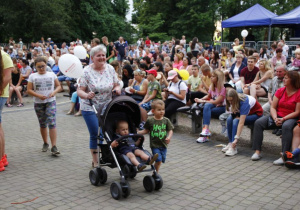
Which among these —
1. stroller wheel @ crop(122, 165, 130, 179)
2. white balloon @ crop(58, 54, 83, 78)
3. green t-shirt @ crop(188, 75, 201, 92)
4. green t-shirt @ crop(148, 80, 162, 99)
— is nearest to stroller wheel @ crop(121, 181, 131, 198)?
stroller wheel @ crop(122, 165, 130, 179)

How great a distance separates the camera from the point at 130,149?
5.30 meters

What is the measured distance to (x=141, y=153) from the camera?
524cm

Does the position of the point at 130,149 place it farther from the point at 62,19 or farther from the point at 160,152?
the point at 62,19

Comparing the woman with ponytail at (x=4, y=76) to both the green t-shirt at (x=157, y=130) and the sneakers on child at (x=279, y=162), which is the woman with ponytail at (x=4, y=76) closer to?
the green t-shirt at (x=157, y=130)

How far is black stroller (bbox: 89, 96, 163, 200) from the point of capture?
507cm

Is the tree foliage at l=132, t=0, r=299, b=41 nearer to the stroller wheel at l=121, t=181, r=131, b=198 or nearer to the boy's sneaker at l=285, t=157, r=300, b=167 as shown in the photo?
the boy's sneaker at l=285, t=157, r=300, b=167

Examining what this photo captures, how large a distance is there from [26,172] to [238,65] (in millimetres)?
7033

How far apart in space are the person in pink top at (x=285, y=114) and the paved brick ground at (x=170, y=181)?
0.39 meters

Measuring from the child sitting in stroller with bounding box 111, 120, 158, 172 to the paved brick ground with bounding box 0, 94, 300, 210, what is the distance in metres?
0.48

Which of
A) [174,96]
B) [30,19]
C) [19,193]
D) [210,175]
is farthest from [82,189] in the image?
[30,19]

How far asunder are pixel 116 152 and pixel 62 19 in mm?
36287

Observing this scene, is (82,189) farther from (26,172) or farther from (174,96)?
(174,96)

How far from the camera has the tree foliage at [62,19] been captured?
37781 millimetres

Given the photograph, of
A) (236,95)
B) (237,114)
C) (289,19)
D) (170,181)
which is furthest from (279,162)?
(289,19)
